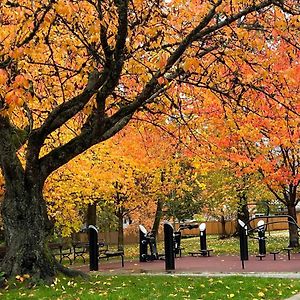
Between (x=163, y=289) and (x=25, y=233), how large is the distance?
3.06 m

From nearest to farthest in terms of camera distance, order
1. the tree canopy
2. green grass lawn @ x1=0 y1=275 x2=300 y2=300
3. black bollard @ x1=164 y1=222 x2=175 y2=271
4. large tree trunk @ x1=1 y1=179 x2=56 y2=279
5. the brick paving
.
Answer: green grass lawn @ x1=0 y1=275 x2=300 y2=300 → the tree canopy → large tree trunk @ x1=1 y1=179 x2=56 y2=279 → the brick paving → black bollard @ x1=164 y1=222 x2=175 y2=271

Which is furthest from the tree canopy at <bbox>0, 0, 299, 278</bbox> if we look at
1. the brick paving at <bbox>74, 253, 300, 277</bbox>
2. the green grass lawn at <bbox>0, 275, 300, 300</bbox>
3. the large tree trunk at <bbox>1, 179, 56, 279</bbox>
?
the brick paving at <bbox>74, 253, 300, 277</bbox>

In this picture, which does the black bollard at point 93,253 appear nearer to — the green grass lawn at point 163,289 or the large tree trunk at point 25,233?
the green grass lawn at point 163,289

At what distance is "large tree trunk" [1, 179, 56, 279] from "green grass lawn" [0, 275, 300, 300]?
0.49m

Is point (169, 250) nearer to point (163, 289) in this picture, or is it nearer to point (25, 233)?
point (163, 289)

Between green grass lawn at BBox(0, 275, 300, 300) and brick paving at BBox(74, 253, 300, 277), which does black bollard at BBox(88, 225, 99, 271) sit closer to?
brick paving at BBox(74, 253, 300, 277)

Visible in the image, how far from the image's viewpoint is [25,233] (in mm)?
10398

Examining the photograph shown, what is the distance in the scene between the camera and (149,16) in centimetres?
932

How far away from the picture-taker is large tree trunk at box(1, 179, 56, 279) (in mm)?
10211

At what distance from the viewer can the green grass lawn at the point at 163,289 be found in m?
8.62

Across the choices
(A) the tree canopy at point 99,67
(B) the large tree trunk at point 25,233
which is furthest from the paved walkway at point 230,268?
(A) the tree canopy at point 99,67

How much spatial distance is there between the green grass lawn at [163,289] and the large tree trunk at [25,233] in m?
0.49

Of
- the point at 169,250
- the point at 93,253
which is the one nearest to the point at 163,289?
the point at 169,250

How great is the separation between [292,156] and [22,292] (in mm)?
12835
